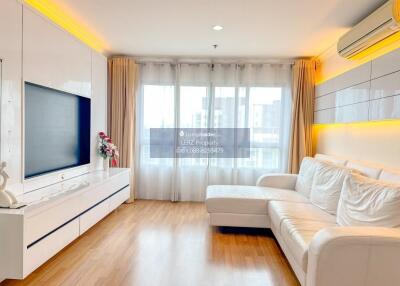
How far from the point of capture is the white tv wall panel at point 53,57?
2.53m

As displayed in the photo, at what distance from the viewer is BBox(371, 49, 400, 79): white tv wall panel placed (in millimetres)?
2525

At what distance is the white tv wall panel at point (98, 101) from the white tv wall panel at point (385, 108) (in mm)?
3443

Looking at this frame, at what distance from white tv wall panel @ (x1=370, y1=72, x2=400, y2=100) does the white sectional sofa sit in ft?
2.37

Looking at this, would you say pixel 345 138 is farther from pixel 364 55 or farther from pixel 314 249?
pixel 314 249

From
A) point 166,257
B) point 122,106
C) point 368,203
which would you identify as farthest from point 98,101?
point 368,203

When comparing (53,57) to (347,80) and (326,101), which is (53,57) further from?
(326,101)

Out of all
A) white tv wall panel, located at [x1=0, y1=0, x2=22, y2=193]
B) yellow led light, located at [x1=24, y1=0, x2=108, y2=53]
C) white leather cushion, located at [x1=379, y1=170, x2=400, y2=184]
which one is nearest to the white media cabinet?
white tv wall panel, located at [x1=0, y1=0, x2=22, y2=193]

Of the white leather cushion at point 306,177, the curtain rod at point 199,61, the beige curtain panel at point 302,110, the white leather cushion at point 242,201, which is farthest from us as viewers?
the curtain rod at point 199,61

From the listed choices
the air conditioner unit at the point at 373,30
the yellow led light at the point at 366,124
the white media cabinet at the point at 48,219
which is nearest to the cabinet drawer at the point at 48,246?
the white media cabinet at the point at 48,219

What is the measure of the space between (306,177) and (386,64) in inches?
63.1

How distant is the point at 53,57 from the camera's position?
9.53 feet

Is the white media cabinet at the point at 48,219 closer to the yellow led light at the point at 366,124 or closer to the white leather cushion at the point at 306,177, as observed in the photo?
the white leather cushion at the point at 306,177

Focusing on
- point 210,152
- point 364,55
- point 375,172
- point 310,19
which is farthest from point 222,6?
point 210,152

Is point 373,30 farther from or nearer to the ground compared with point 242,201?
farther from the ground
